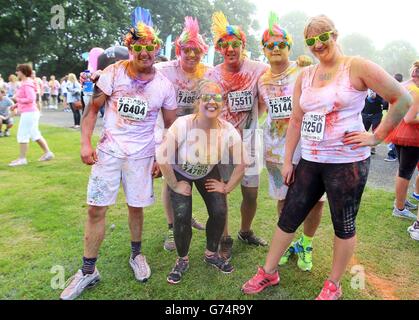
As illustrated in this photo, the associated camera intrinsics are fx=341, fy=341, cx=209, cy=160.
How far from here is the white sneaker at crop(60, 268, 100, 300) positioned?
2607 mm

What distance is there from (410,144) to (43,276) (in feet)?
13.5

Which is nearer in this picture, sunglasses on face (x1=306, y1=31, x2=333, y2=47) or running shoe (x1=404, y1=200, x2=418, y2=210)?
→ sunglasses on face (x1=306, y1=31, x2=333, y2=47)

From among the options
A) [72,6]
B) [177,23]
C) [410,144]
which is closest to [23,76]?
[410,144]

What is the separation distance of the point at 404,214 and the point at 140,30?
3783 millimetres

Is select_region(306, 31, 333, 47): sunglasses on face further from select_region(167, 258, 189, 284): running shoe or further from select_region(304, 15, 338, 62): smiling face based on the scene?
select_region(167, 258, 189, 284): running shoe

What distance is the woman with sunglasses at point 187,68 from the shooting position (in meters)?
2.97

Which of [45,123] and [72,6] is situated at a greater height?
[72,6]

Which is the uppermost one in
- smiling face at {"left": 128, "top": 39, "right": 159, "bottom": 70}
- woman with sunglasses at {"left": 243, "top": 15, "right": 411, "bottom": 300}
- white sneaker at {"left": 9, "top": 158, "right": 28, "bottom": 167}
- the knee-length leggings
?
smiling face at {"left": 128, "top": 39, "right": 159, "bottom": 70}

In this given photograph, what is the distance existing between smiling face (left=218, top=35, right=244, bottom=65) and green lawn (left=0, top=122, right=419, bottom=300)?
6.02ft

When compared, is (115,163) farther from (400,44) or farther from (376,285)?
(400,44)

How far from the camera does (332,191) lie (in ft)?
7.70

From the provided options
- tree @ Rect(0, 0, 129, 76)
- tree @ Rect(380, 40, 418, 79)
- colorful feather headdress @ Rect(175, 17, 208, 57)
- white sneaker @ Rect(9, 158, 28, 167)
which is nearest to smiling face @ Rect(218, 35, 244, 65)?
colorful feather headdress @ Rect(175, 17, 208, 57)

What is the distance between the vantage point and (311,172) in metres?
2.44
